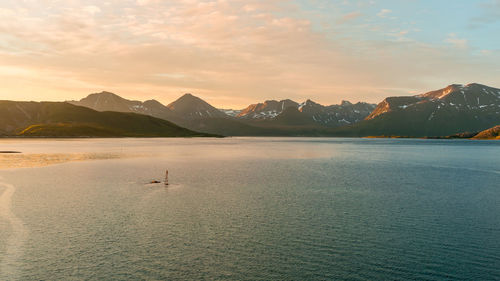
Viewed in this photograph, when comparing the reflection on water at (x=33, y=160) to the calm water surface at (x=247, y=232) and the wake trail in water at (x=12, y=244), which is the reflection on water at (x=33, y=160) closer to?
the calm water surface at (x=247, y=232)

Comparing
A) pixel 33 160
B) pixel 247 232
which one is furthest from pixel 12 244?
pixel 33 160

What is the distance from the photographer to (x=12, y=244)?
2506 centimetres

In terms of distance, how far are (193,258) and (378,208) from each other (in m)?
22.6

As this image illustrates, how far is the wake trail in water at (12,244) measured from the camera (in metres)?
20.5

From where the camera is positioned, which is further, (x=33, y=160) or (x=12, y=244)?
(x=33, y=160)

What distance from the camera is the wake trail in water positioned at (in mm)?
20453

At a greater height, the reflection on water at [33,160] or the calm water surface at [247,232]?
the reflection on water at [33,160]

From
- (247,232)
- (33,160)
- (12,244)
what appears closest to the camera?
(12,244)

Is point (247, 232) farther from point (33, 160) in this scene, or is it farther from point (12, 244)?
point (33, 160)

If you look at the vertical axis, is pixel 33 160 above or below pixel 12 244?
above

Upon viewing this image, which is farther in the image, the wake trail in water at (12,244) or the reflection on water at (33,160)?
the reflection on water at (33,160)

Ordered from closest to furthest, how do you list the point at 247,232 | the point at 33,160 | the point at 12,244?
the point at 12,244 → the point at 247,232 → the point at 33,160

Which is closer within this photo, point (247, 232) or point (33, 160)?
point (247, 232)

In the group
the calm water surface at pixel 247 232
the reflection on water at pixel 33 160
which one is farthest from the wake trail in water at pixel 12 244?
the reflection on water at pixel 33 160
